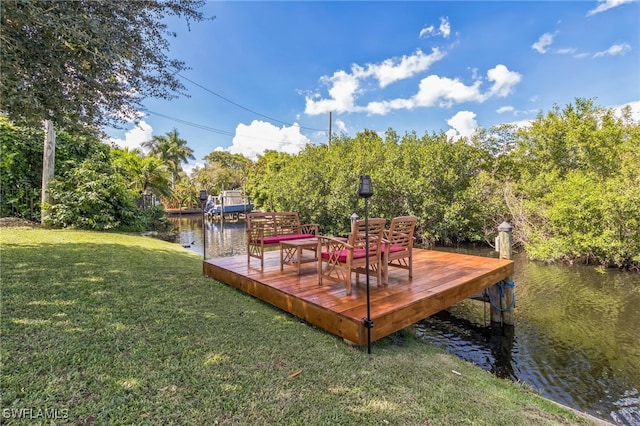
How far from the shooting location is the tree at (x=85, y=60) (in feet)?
8.94

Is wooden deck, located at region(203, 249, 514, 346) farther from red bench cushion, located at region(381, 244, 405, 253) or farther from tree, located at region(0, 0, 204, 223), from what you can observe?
tree, located at region(0, 0, 204, 223)

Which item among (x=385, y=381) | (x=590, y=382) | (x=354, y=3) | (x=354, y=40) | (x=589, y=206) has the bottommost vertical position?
(x=590, y=382)

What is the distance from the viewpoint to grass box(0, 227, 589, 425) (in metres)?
1.92

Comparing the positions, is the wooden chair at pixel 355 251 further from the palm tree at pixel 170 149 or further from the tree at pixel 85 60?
the palm tree at pixel 170 149

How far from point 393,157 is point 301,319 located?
11032 mm

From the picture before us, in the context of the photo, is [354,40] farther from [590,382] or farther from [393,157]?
[590,382]

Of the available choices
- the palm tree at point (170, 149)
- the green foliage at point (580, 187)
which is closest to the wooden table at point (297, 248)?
the green foliage at point (580, 187)

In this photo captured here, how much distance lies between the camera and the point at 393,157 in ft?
44.2

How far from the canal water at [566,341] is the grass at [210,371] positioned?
135cm

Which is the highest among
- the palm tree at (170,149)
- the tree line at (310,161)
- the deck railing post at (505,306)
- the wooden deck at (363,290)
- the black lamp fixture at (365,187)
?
the palm tree at (170,149)

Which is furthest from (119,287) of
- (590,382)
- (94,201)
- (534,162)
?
(534,162)

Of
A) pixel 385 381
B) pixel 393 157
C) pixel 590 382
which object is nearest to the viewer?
pixel 385 381

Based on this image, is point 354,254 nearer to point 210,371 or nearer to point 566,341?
point 210,371

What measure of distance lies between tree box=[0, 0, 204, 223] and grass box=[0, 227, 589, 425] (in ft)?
7.33
